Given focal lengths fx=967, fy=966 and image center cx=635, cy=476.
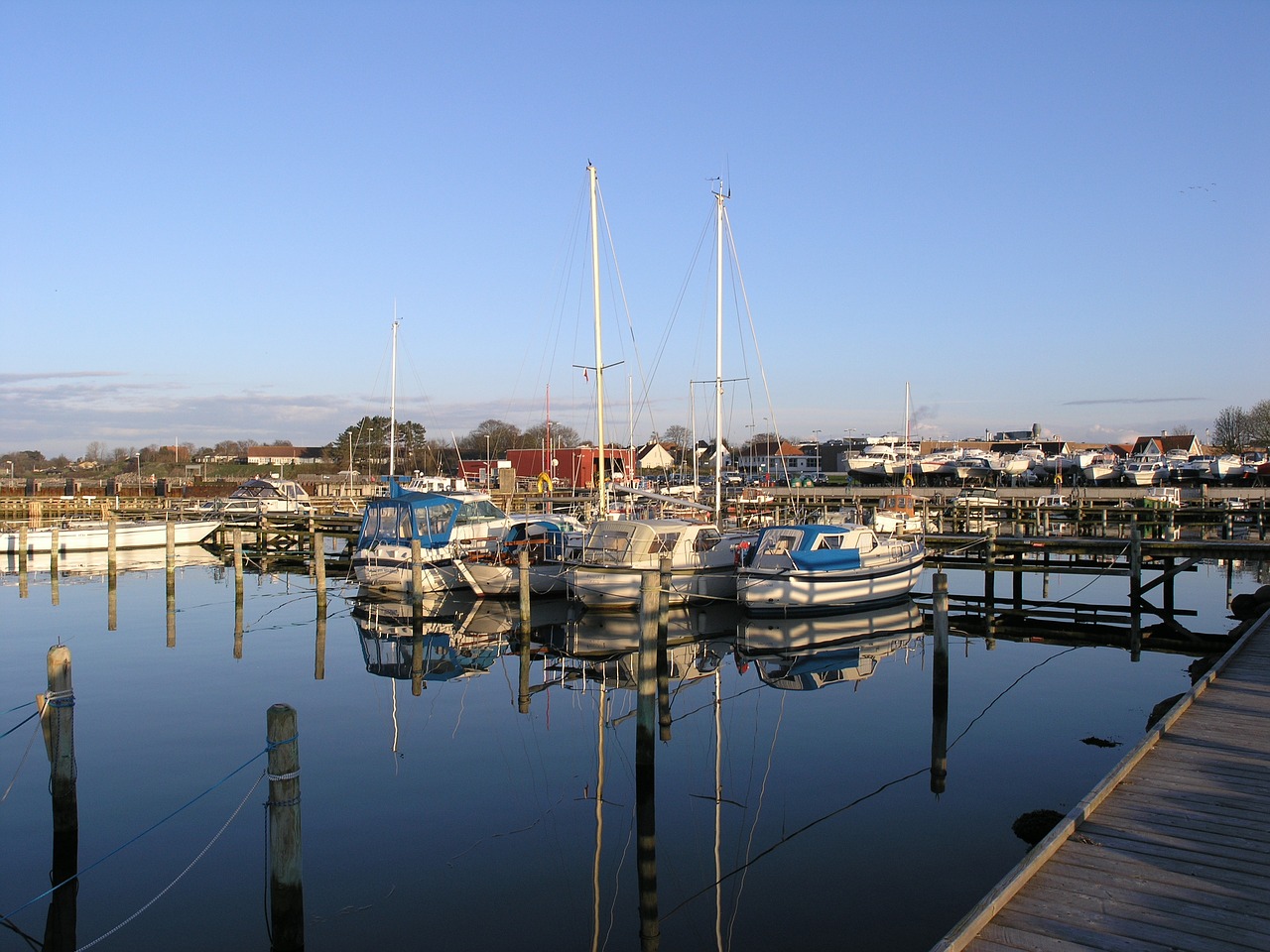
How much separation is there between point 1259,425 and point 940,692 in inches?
4321

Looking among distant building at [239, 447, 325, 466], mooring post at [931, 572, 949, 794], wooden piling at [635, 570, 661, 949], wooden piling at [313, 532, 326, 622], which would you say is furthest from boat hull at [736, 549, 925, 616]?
distant building at [239, 447, 325, 466]

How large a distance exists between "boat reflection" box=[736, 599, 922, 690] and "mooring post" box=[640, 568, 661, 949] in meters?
7.12

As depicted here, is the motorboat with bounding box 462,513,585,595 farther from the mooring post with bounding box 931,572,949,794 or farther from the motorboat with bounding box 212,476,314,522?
the motorboat with bounding box 212,476,314,522

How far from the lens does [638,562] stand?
87.5ft

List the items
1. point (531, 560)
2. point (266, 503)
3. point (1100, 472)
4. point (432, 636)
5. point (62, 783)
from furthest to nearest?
point (1100, 472) → point (266, 503) → point (531, 560) → point (432, 636) → point (62, 783)

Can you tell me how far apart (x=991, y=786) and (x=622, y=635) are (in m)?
12.4

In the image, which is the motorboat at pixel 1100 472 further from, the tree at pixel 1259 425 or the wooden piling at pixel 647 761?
the wooden piling at pixel 647 761

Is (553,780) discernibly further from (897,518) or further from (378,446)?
(378,446)

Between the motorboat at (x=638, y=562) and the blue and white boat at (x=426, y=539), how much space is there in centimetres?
391

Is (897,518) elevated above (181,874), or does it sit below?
above

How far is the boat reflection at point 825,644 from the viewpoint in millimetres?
19953

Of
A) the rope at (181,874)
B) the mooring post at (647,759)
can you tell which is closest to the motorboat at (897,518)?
the mooring post at (647,759)

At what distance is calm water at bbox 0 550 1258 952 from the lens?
9.44 metres

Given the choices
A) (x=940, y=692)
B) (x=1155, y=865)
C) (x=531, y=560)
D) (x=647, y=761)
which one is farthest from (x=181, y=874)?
(x=531, y=560)
